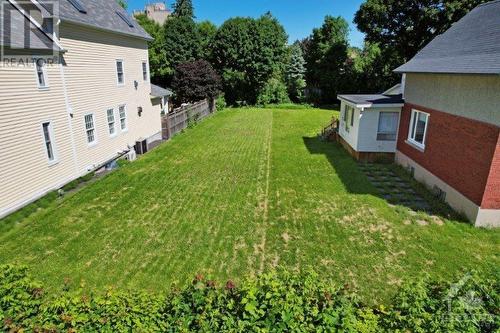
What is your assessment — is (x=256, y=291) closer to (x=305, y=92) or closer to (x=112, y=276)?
(x=112, y=276)

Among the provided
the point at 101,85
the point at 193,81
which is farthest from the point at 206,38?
the point at 101,85

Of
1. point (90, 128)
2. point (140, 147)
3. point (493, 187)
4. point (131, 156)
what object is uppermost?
point (90, 128)

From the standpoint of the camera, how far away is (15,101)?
1058 cm

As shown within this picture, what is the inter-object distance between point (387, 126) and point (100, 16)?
15655mm

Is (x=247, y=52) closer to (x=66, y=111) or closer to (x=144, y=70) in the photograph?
(x=144, y=70)

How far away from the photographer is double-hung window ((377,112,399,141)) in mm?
15508

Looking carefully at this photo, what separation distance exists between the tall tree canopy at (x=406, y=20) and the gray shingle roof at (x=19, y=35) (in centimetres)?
2758

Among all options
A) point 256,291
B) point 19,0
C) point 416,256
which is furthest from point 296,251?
point 19,0

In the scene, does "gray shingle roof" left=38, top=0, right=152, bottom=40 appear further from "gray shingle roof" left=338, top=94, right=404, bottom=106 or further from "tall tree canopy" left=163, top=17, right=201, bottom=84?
"tall tree canopy" left=163, top=17, right=201, bottom=84

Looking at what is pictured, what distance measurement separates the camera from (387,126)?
619 inches

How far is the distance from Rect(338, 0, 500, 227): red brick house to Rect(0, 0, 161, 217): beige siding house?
1417 centimetres

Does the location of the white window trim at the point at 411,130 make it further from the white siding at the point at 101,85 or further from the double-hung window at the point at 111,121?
the double-hung window at the point at 111,121

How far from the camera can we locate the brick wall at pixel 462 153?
890cm

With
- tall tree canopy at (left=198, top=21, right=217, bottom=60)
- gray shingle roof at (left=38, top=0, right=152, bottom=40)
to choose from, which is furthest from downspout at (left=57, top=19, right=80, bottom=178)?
tall tree canopy at (left=198, top=21, right=217, bottom=60)
